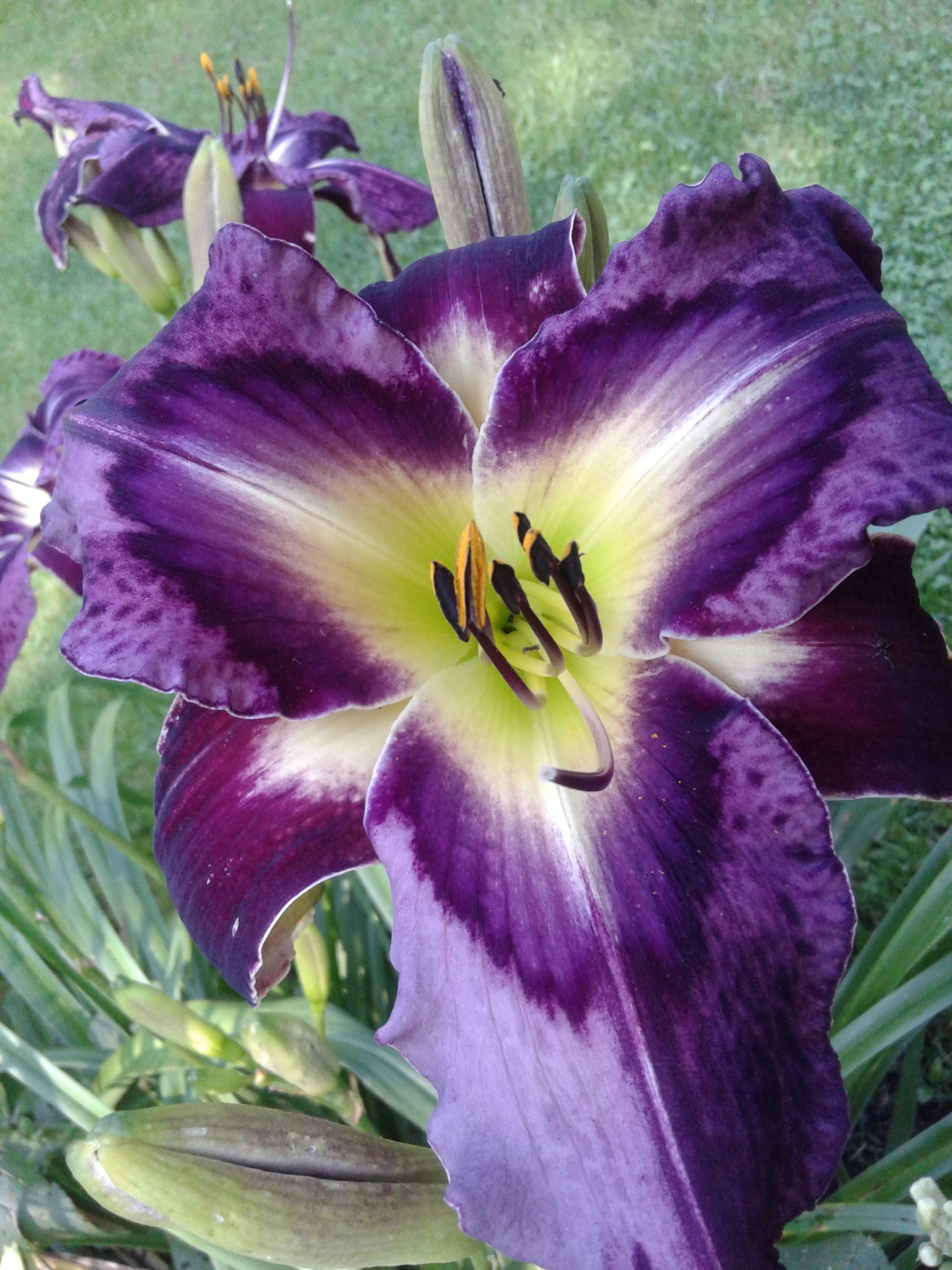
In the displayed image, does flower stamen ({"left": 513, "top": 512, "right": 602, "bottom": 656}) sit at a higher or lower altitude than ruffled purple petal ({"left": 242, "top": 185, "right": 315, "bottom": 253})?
lower

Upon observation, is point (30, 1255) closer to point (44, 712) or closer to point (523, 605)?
point (44, 712)

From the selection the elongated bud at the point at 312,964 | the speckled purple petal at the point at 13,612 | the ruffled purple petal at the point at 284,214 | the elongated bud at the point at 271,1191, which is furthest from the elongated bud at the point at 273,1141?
the ruffled purple petal at the point at 284,214

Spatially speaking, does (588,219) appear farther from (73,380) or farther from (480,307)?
(73,380)

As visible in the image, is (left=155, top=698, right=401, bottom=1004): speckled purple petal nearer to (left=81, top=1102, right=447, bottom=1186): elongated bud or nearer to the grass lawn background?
(left=81, top=1102, right=447, bottom=1186): elongated bud

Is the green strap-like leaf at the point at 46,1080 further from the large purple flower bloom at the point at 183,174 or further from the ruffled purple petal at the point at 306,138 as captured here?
the ruffled purple petal at the point at 306,138

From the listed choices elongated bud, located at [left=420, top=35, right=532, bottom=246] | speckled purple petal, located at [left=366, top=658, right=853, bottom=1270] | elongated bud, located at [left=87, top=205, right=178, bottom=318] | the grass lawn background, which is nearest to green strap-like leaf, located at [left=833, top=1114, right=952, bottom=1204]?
speckled purple petal, located at [left=366, top=658, right=853, bottom=1270]
